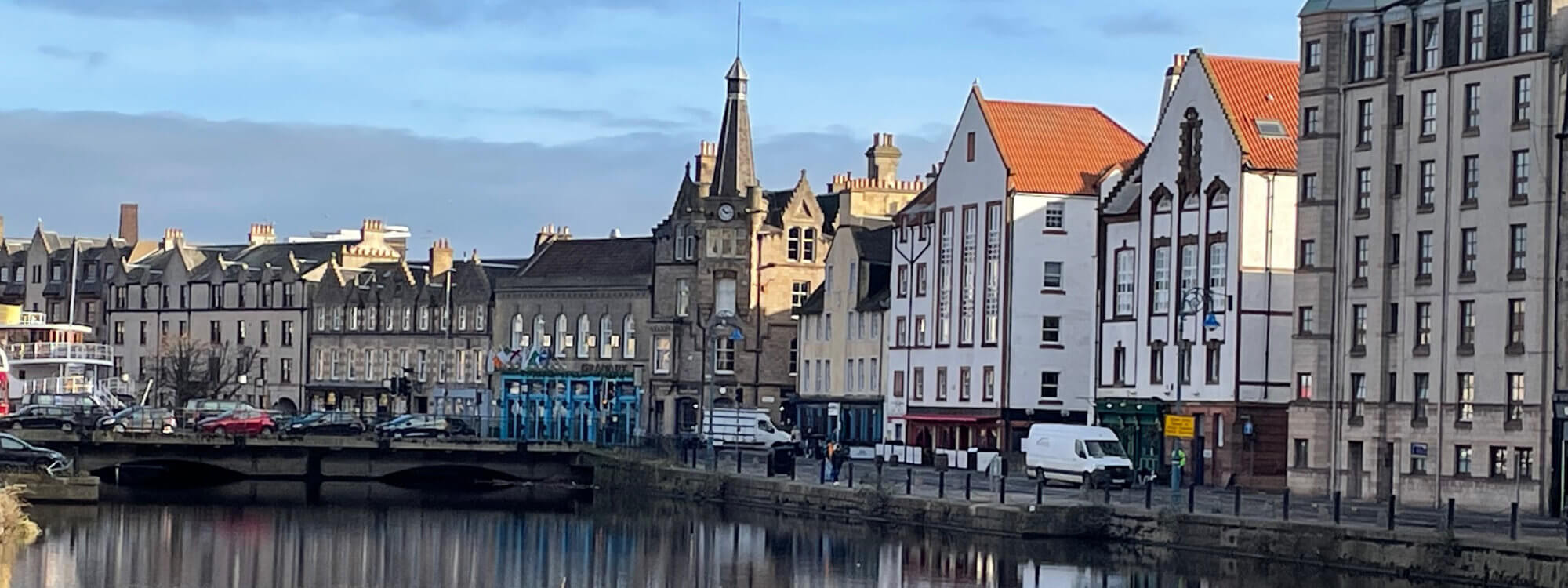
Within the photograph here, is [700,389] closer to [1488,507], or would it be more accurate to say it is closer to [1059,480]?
[1059,480]

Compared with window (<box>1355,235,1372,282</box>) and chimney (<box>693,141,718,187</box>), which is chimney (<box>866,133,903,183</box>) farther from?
window (<box>1355,235,1372,282</box>)

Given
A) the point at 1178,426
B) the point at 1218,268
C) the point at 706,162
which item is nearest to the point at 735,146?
the point at 706,162

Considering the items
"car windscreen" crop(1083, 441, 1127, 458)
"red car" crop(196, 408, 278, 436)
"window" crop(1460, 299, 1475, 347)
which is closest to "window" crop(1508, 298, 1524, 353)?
"window" crop(1460, 299, 1475, 347)

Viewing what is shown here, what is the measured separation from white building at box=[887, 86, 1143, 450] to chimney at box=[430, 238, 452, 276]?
4697 cm

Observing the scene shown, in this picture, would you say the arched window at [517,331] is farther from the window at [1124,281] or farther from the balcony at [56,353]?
the window at [1124,281]

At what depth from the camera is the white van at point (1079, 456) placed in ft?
276

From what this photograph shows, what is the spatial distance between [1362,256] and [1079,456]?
11.1 m

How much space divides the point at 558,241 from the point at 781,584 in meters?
79.0

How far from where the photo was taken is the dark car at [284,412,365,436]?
114 metres

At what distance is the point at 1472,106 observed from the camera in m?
75.2

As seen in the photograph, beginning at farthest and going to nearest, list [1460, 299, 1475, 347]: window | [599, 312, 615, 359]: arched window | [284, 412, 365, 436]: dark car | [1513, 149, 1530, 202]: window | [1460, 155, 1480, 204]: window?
[599, 312, 615, 359]: arched window
[284, 412, 365, 436]: dark car
[1460, 155, 1480, 204]: window
[1460, 299, 1475, 347]: window
[1513, 149, 1530, 202]: window

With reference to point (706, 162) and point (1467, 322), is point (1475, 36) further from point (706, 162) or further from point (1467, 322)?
point (706, 162)

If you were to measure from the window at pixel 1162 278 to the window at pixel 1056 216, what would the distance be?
1091 centimetres

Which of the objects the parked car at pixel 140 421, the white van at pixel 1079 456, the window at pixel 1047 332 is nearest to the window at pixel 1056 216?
the window at pixel 1047 332
